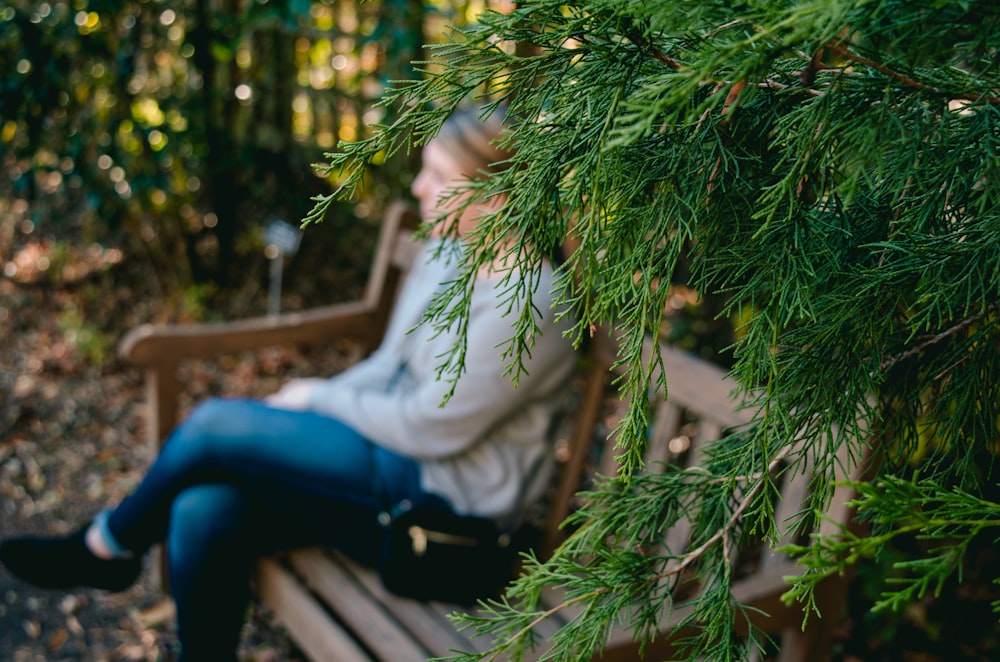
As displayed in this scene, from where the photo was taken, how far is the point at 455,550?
1949 mm

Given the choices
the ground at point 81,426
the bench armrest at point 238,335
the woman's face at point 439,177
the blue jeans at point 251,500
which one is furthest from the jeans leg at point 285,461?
the ground at point 81,426

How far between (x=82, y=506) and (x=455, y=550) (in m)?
1.92

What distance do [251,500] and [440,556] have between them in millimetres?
522

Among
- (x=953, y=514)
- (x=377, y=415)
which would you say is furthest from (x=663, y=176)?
(x=377, y=415)

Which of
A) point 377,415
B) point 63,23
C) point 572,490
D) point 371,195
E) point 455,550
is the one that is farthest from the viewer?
point 371,195

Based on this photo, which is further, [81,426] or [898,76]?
[81,426]

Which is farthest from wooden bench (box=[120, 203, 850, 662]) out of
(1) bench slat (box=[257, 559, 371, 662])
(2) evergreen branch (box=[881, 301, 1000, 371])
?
(2) evergreen branch (box=[881, 301, 1000, 371])

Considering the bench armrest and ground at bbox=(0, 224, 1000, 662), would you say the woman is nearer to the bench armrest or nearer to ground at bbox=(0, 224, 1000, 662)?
the bench armrest

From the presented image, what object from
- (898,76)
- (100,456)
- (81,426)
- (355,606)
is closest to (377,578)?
(355,606)

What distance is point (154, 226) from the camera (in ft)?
13.2

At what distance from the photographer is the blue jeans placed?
2.05 meters

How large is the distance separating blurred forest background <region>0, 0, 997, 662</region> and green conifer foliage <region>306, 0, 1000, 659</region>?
1.59m

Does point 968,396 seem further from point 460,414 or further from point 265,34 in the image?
point 265,34

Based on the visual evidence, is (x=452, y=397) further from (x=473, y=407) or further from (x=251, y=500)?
(x=251, y=500)
